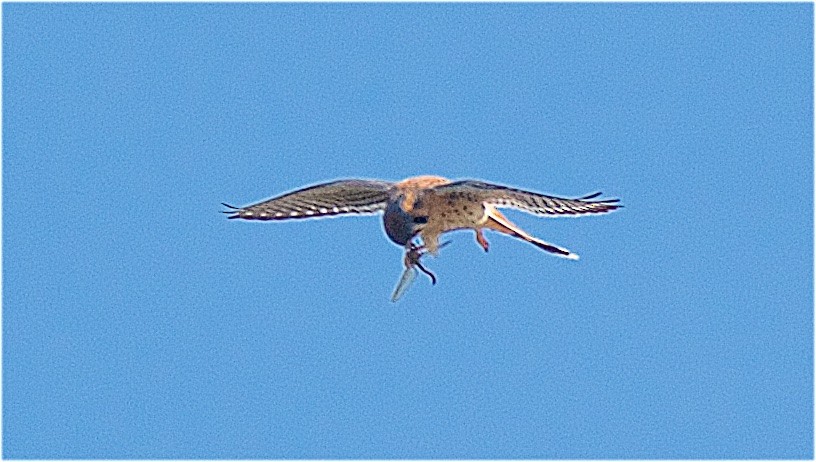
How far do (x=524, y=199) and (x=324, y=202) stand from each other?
1588mm

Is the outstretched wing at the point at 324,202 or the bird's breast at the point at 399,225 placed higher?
the outstretched wing at the point at 324,202

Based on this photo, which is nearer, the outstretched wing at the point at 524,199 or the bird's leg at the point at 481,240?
the outstretched wing at the point at 524,199

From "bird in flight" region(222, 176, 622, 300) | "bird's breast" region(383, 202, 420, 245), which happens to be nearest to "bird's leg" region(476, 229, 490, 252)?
"bird in flight" region(222, 176, 622, 300)

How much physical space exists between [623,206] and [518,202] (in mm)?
676

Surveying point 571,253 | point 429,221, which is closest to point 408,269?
point 429,221

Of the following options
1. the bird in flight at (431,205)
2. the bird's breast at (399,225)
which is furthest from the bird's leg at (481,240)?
the bird's breast at (399,225)

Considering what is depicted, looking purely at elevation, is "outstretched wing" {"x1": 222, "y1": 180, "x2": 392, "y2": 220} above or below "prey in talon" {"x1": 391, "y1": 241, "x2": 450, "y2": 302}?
above

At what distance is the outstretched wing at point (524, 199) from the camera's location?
13242 millimetres

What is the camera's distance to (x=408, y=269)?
1372 cm

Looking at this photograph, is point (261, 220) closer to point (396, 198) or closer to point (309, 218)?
point (309, 218)

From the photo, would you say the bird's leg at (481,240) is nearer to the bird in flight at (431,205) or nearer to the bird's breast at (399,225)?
the bird in flight at (431,205)

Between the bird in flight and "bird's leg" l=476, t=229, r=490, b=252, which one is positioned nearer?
the bird in flight

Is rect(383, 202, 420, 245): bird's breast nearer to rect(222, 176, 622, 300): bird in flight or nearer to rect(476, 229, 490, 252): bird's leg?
rect(222, 176, 622, 300): bird in flight

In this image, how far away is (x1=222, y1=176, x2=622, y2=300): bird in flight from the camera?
44.2ft
